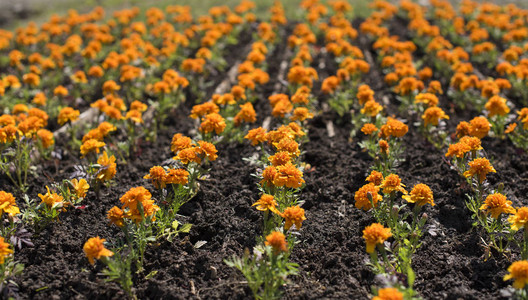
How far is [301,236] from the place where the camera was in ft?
11.0

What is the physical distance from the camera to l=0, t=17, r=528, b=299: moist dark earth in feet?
9.48

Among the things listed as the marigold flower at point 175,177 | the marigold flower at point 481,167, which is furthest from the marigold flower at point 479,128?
the marigold flower at point 175,177

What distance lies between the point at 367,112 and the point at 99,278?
9.26ft

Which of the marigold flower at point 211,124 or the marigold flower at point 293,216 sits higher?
the marigold flower at point 211,124

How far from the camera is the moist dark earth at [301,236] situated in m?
2.89

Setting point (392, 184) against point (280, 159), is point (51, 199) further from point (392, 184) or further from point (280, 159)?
point (392, 184)

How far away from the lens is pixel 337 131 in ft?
16.7

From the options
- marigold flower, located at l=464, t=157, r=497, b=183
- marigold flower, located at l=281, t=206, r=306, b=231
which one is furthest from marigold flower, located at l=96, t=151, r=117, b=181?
marigold flower, located at l=464, t=157, r=497, b=183

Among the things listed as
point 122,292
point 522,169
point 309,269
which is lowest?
point 522,169

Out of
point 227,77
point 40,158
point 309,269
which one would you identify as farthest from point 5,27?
point 309,269

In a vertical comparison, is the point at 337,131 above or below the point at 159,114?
below

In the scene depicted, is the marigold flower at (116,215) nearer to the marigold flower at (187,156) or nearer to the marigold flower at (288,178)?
the marigold flower at (187,156)

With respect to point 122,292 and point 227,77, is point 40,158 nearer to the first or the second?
point 122,292

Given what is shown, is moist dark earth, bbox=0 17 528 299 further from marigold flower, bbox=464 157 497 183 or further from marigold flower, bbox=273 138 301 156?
marigold flower, bbox=273 138 301 156
